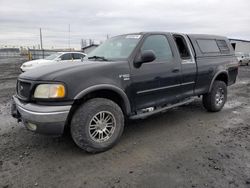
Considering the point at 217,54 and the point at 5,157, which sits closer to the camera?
the point at 5,157

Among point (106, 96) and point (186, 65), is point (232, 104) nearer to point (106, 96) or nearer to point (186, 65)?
point (186, 65)

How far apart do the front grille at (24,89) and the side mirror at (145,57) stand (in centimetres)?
178

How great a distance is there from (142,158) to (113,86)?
1.20 m

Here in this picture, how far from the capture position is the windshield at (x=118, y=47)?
13.9 feet

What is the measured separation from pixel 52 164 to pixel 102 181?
0.89 meters

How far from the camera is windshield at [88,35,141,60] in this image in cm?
423

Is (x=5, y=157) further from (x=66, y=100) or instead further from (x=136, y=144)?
(x=136, y=144)

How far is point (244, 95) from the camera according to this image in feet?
27.6

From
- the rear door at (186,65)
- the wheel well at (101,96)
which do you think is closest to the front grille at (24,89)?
the wheel well at (101,96)

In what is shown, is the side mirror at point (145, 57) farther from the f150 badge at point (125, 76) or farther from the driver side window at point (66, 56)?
the driver side window at point (66, 56)

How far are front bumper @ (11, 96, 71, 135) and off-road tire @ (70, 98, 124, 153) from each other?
209mm

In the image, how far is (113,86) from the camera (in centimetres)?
367

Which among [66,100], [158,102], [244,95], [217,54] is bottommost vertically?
[244,95]

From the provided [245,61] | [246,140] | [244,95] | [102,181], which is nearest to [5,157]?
[102,181]
